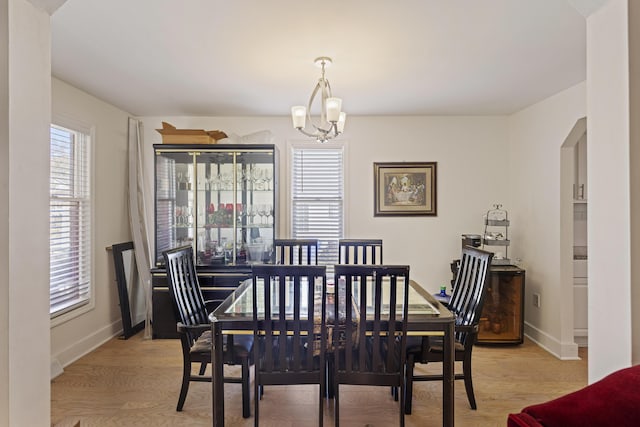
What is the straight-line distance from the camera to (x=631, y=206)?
1.12 m

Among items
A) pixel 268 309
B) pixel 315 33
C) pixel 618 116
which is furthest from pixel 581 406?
pixel 315 33

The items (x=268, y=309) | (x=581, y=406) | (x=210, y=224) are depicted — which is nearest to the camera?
(x=581, y=406)

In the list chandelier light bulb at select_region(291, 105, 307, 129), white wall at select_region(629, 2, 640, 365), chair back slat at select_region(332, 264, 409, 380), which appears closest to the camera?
white wall at select_region(629, 2, 640, 365)

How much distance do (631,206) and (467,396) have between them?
2022 mm

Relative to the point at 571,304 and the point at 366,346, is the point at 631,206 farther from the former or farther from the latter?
the point at 571,304

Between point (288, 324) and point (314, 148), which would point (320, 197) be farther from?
point (288, 324)

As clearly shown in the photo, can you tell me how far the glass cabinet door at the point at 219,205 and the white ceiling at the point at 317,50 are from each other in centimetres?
65

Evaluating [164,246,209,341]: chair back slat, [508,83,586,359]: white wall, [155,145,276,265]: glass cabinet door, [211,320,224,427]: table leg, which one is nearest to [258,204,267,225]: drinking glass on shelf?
[155,145,276,265]: glass cabinet door

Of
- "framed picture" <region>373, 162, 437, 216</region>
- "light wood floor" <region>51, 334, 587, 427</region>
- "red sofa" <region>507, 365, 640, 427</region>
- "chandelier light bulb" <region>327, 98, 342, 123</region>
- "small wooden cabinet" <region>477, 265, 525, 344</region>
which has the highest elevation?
"chandelier light bulb" <region>327, 98, 342, 123</region>

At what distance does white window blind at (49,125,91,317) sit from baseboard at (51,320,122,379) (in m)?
0.37

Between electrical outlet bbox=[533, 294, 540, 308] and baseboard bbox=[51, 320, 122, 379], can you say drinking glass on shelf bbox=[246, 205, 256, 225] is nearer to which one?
baseboard bbox=[51, 320, 122, 379]

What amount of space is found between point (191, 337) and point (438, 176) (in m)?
3.21

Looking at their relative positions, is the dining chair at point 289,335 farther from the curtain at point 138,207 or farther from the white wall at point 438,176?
the curtain at point 138,207

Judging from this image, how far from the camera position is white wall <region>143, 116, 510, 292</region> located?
4258mm
